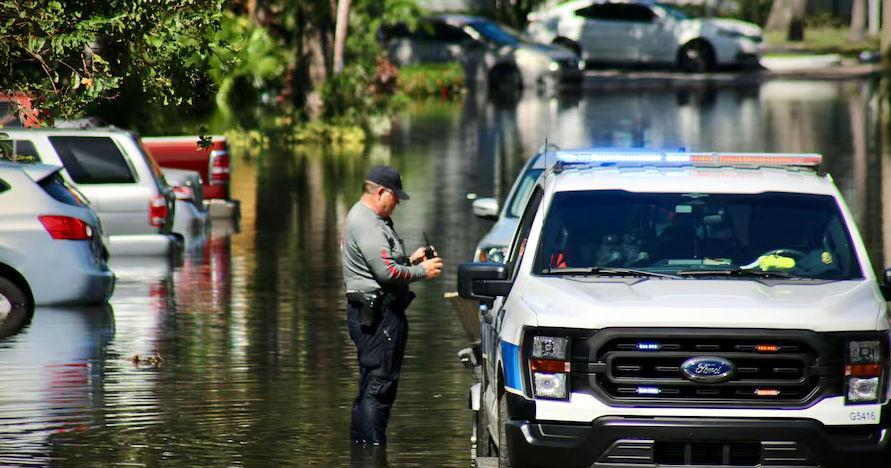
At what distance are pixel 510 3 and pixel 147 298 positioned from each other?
45424 millimetres

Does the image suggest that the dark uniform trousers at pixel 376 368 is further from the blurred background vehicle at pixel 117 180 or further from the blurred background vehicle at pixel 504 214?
the blurred background vehicle at pixel 117 180

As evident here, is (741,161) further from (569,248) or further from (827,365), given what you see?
(827,365)

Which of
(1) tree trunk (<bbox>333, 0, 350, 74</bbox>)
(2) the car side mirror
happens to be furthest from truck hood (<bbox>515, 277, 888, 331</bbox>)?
(1) tree trunk (<bbox>333, 0, 350, 74</bbox>)

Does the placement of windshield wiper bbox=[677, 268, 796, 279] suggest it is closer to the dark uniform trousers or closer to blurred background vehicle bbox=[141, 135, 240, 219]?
the dark uniform trousers

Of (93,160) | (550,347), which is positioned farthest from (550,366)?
(93,160)

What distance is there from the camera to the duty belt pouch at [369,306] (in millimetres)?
10695

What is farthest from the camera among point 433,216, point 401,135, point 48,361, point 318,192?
point 401,135

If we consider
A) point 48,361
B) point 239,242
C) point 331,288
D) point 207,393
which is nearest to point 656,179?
point 207,393

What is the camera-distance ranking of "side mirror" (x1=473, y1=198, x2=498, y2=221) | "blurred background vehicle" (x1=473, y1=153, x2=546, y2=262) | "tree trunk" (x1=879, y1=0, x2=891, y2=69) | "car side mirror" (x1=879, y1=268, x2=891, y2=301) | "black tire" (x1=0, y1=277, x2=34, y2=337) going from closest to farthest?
"car side mirror" (x1=879, y1=268, x2=891, y2=301) → "blurred background vehicle" (x1=473, y1=153, x2=546, y2=262) → "black tire" (x1=0, y1=277, x2=34, y2=337) → "side mirror" (x1=473, y1=198, x2=498, y2=221) → "tree trunk" (x1=879, y1=0, x2=891, y2=69)

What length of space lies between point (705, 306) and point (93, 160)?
11348 millimetres

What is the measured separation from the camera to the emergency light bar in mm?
9891

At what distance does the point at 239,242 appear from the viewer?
70.6ft

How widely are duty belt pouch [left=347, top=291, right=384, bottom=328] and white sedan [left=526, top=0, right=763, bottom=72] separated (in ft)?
140

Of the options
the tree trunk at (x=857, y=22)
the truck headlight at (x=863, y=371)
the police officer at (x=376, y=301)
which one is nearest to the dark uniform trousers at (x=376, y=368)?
the police officer at (x=376, y=301)
